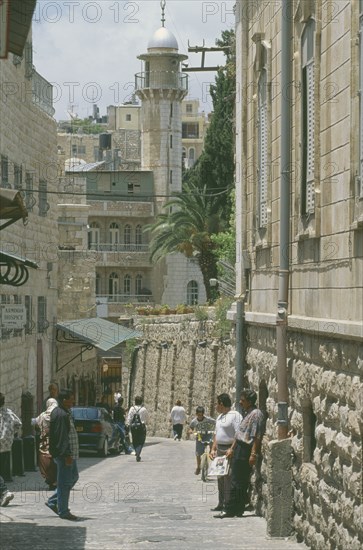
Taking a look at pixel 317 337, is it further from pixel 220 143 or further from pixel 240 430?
pixel 220 143

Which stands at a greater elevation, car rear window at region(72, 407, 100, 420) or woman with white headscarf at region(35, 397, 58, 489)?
woman with white headscarf at region(35, 397, 58, 489)

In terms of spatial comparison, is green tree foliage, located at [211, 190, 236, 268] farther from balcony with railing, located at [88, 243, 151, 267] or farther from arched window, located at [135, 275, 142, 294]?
arched window, located at [135, 275, 142, 294]

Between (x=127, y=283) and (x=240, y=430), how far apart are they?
76175 millimetres

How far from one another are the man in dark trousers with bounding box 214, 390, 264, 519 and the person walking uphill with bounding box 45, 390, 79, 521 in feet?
6.47

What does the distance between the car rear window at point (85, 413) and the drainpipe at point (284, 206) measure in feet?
55.2

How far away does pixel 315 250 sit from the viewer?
13914 mm

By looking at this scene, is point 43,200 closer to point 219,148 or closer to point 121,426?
point 121,426

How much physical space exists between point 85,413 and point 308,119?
61.1ft

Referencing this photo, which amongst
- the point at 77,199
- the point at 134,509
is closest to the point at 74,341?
the point at 77,199

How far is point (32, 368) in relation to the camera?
35.7 meters

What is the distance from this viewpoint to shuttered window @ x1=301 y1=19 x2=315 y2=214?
1414cm

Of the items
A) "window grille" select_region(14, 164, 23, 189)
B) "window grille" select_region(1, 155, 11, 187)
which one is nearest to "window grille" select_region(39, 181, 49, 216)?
"window grille" select_region(14, 164, 23, 189)

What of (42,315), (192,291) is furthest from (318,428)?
(192,291)

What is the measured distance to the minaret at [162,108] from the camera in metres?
94.6
